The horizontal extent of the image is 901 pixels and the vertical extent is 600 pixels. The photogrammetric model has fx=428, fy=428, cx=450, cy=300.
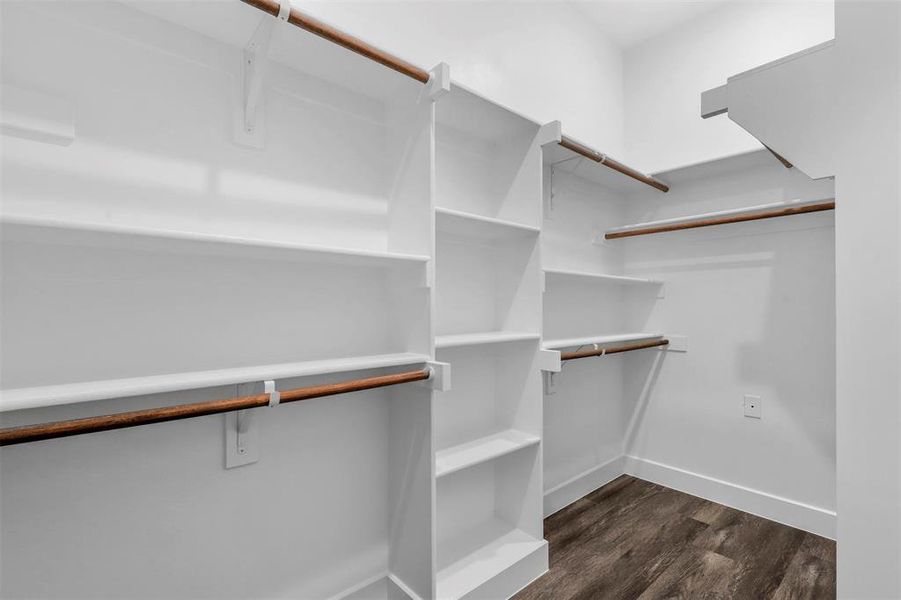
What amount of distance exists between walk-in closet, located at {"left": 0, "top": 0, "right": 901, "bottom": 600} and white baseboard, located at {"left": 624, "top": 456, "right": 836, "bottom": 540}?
0.02 metres

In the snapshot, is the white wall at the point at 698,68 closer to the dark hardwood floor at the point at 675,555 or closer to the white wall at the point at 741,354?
the white wall at the point at 741,354

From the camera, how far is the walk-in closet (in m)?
0.91

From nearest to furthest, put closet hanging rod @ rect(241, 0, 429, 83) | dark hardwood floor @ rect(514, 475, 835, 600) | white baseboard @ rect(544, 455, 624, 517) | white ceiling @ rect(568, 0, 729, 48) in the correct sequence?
closet hanging rod @ rect(241, 0, 429, 83) < dark hardwood floor @ rect(514, 475, 835, 600) < white baseboard @ rect(544, 455, 624, 517) < white ceiling @ rect(568, 0, 729, 48)

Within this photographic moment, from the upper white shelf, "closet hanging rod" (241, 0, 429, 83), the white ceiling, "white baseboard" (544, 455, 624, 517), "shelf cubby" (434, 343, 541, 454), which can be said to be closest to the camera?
"closet hanging rod" (241, 0, 429, 83)

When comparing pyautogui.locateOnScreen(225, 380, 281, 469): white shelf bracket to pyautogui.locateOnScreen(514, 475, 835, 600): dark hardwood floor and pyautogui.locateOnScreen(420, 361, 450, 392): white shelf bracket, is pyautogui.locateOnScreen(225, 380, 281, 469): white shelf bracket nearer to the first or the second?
pyautogui.locateOnScreen(420, 361, 450, 392): white shelf bracket

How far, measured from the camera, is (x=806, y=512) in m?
2.09

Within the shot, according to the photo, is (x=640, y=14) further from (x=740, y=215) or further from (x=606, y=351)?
(x=606, y=351)

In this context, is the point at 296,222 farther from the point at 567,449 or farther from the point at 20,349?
the point at 567,449

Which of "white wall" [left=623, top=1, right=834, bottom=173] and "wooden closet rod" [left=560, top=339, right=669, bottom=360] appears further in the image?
"white wall" [left=623, top=1, right=834, bottom=173]

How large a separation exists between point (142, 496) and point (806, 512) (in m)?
2.78

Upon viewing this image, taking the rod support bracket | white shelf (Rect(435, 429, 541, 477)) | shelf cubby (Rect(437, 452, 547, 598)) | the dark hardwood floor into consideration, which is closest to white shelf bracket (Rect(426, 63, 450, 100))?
the rod support bracket

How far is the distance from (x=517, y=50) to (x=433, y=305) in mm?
1531

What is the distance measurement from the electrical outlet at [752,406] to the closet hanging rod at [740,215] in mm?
943

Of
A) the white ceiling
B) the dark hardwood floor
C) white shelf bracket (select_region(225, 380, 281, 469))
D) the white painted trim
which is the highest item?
the white ceiling
